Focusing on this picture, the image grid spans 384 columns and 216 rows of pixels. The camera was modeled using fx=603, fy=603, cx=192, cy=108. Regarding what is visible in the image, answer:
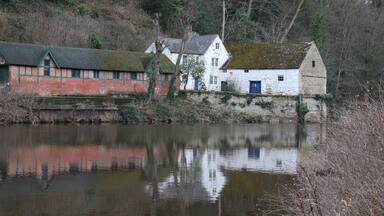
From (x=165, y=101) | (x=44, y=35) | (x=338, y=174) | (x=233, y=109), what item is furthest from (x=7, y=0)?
(x=338, y=174)

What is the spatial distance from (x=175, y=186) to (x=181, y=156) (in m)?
7.82

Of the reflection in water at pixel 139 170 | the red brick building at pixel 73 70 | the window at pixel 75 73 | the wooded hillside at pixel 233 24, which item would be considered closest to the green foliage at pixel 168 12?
the wooded hillside at pixel 233 24

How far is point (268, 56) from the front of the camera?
59094 mm

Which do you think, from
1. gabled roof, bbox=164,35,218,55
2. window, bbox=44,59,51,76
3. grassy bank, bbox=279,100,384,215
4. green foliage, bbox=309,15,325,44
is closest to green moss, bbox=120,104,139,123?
window, bbox=44,59,51,76

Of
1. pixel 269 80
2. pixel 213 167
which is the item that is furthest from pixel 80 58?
pixel 213 167

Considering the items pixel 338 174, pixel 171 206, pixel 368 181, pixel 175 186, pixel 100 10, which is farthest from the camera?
pixel 100 10

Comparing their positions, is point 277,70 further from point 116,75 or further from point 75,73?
point 75,73

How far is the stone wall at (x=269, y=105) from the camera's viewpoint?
5262cm

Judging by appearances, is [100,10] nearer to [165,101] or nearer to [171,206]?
[165,101]

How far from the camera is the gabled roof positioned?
59.4 meters

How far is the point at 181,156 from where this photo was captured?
1090 inches

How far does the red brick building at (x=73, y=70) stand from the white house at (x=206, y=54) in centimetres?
387

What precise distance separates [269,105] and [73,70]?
1789cm

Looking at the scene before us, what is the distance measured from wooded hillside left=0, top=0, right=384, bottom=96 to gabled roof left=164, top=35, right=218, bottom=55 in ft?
14.6
